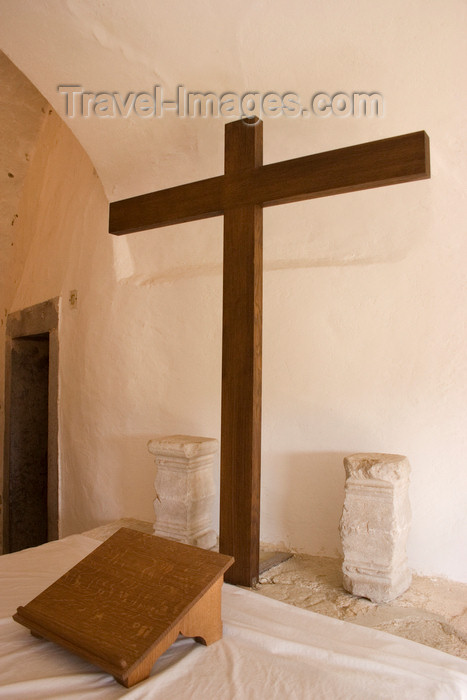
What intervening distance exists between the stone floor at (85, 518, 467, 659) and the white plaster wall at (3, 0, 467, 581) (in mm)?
219

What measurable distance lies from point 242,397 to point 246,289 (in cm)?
51

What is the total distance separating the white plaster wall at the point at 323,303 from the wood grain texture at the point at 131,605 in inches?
58.2

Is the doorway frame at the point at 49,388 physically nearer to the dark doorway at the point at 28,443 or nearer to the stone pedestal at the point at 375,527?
the dark doorway at the point at 28,443

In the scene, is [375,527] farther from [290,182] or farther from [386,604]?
[290,182]

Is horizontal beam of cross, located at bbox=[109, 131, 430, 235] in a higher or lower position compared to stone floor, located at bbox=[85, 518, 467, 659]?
higher

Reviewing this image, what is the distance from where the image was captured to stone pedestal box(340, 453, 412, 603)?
2.37 meters

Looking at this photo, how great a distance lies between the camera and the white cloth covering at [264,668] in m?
1.43

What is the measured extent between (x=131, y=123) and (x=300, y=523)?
9.17ft

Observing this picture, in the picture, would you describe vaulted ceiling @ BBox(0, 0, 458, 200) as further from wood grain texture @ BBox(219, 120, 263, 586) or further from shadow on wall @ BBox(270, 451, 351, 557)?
shadow on wall @ BBox(270, 451, 351, 557)

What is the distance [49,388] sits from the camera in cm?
497

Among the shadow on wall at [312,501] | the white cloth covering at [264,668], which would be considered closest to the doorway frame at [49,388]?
the shadow on wall at [312,501]

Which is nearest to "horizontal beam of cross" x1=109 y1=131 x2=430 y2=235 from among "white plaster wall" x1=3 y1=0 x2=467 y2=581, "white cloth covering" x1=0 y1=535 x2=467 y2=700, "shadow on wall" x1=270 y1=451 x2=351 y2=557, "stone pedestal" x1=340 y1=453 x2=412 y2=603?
"white plaster wall" x1=3 y1=0 x2=467 y2=581

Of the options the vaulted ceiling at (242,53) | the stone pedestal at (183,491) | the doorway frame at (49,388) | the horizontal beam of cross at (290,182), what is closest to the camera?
the horizontal beam of cross at (290,182)

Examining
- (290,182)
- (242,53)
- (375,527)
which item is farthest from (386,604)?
(242,53)
